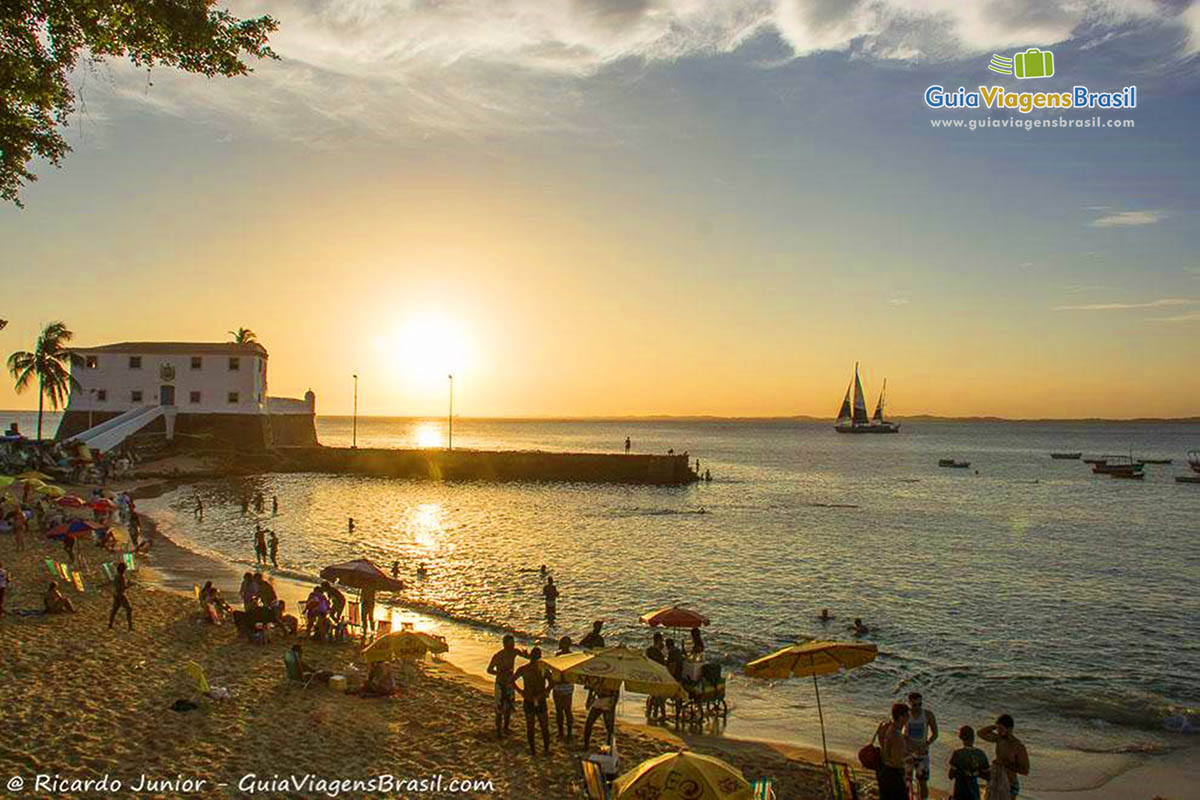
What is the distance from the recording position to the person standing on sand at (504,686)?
534 inches

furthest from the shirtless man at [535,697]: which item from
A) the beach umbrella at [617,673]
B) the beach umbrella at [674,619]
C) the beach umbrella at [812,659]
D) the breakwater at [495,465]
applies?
the breakwater at [495,465]

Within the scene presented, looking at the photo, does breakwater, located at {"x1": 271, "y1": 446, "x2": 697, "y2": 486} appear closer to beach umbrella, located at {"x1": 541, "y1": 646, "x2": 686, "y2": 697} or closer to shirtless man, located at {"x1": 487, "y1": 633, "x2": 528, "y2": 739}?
shirtless man, located at {"x1": 487, "y1": 633, "x2": 528, "y2": 739}

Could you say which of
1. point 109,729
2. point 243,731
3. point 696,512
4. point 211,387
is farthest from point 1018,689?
point 211,387

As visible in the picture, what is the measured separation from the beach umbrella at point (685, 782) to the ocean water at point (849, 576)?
8416 millimetres

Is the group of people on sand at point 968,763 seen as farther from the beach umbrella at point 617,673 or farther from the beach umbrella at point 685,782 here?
Answer: the beach umbrella at point 685,782

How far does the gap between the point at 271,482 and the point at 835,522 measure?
157 feet

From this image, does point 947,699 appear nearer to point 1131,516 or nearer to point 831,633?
point 831,633

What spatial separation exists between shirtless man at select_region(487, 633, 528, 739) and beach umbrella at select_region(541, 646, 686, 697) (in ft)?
3.33

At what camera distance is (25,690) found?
13.4 metres

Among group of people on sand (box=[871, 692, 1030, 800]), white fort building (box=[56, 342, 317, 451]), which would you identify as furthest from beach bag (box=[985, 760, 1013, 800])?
white fort building (box=[56, 342, 317, 451])

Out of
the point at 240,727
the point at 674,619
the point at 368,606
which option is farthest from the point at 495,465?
the point at 240,727

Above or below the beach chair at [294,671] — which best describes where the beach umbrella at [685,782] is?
above

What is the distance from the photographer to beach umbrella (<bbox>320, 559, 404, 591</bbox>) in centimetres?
2045

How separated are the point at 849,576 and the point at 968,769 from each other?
2569 centimetres
